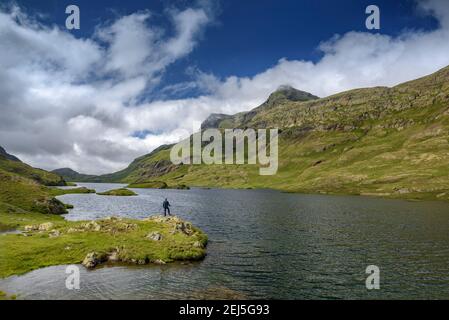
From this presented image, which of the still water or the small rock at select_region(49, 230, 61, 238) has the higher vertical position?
the small rock at select_region(49, 230, 61, 238)

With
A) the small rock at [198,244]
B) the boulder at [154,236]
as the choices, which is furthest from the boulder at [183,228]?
the small rock at [198,244]

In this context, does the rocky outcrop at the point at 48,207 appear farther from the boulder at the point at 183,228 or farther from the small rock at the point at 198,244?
the small rock at the point at 198,244

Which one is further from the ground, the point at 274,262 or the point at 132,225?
the point at 132,225

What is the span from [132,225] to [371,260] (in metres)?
43.6

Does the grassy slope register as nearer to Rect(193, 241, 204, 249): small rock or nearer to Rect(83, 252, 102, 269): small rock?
Rect(193, 241, 204, 249): small rock

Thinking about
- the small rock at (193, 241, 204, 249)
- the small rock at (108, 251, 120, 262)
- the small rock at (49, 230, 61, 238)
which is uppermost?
the small rock at (49, 230, 61, 238)

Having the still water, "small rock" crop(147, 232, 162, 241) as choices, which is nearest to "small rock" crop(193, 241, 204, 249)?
the still water

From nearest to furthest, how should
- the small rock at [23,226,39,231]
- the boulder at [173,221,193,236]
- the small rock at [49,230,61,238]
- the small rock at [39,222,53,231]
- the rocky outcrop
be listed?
the small rock at [49,230,61,238] → the boulder at [173,221,193,236] → the small rock at [39,222,53,231] → the small rock at [23,226,39,231] → the rocky outcrop

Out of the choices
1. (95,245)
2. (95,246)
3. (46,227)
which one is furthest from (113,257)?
(46,227)

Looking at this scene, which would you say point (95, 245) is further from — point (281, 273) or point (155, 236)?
point (281, 273)

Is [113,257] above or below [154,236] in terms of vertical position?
below

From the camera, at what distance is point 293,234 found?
77.2 meters
